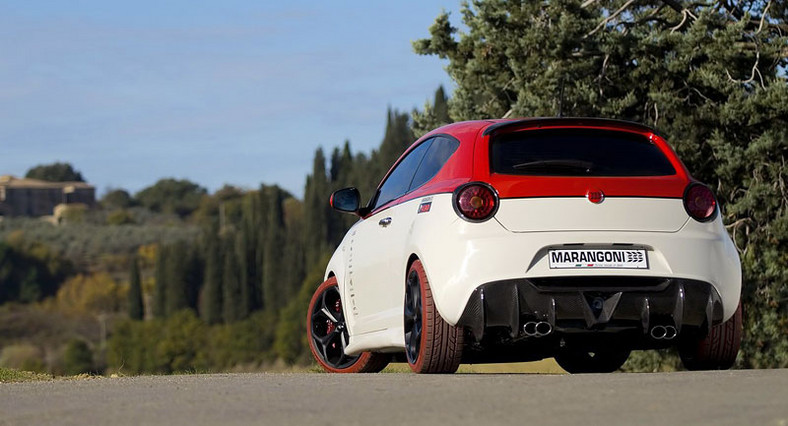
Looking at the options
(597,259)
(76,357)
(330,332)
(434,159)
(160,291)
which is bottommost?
(76,357)

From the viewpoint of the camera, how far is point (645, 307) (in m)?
7.83

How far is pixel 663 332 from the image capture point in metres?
7.98

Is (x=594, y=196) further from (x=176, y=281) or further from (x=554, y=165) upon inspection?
(x=176, y=281)

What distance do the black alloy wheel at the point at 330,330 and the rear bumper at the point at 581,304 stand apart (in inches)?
108

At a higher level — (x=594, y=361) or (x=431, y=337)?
(x=431, y=337)

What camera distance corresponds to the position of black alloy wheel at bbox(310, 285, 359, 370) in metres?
10.5

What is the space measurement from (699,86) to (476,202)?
11982 mm

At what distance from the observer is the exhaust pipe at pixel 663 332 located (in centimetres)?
795

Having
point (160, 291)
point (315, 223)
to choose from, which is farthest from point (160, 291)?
point (315, 223)

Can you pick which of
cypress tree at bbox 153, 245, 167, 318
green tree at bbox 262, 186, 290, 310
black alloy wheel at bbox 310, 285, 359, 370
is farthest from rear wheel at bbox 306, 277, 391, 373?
cypress tree at bbox 153, 245, 167, 318

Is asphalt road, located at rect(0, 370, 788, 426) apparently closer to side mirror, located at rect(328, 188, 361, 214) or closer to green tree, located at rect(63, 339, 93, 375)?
side mirror, located at rect(328, 188, 361, 214)

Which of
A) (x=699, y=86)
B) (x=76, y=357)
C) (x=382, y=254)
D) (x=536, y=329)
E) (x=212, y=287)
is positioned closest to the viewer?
(x=536, y=329)

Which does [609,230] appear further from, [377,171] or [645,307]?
[377,171]

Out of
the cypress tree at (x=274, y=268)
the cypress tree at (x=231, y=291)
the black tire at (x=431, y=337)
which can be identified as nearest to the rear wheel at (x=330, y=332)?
the black tire at (x=431, y=337)
